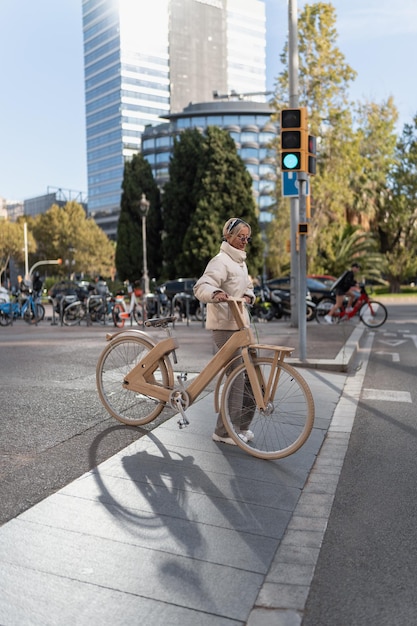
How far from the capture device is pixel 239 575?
2.96 meters

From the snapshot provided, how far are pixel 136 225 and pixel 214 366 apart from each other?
1623 inches

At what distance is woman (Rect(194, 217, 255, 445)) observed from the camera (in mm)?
4938

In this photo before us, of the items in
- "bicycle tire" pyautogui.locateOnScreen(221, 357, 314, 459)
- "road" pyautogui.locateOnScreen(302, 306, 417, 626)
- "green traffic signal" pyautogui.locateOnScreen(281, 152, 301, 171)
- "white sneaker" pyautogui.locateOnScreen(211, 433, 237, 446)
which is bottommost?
"road" pyautogui.locateOnScreen(302, 306, 417, 626)

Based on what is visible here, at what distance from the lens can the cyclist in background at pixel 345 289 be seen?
1728cm

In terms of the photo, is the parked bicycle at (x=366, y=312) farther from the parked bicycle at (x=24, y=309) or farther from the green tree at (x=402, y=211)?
the green tree at (x=402, y=211)

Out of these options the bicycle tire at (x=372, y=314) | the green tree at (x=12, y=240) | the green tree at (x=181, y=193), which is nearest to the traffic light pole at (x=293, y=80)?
the bicycle tire at (x=372, y=314)

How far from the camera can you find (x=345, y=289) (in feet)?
57.1

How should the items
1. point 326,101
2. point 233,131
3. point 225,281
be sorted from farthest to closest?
point 233,131 < point 326,101 < point 225,281

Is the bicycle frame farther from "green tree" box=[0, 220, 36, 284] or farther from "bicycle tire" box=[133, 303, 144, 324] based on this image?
"green tree" box=[0, 220, 36, 284]

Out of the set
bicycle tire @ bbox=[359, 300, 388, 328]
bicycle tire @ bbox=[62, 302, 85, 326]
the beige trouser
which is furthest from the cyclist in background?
the beige trouser

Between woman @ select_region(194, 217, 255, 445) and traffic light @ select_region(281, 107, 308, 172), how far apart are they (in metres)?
4.66

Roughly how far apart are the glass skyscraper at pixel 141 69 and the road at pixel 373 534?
382ft

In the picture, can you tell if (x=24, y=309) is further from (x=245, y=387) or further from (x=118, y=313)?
(x=245, y=387)

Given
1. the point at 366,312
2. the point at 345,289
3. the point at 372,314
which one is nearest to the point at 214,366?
the point at 372,314
